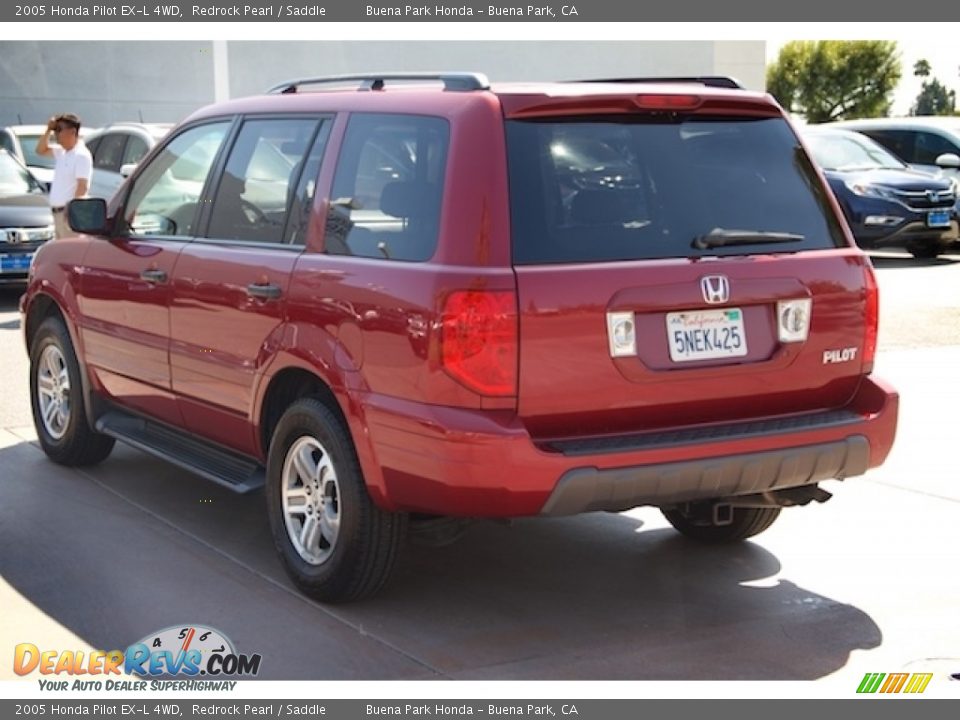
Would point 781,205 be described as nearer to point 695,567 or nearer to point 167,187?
point 695,567

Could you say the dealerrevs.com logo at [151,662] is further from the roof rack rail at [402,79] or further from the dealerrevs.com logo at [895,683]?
the roof rack rail at [402,79]

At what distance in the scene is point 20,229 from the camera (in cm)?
1448

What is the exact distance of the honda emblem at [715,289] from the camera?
4.94 m

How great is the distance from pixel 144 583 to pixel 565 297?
210cm

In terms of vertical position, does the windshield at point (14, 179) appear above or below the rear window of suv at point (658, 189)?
below

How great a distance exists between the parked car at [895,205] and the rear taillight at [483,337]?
14.1m

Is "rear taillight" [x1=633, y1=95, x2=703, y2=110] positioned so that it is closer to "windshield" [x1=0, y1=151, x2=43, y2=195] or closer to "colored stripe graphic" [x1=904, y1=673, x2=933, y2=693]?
"colored stripe graphic" [x1=904, y1=673, x2=933, y2=693]

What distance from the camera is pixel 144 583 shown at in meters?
5.66

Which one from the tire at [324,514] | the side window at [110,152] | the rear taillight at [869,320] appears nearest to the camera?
the tire at [324,514]

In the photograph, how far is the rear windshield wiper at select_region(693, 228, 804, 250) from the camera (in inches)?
200

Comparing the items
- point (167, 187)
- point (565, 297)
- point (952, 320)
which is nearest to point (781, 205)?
point (565, 297)

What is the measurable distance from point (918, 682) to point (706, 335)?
1312 millimetres

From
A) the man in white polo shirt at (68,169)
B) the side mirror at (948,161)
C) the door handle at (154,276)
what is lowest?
the side mirror at (948,161)

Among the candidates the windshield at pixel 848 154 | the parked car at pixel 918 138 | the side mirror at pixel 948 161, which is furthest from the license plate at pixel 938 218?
the parked car at pixel 918 138
